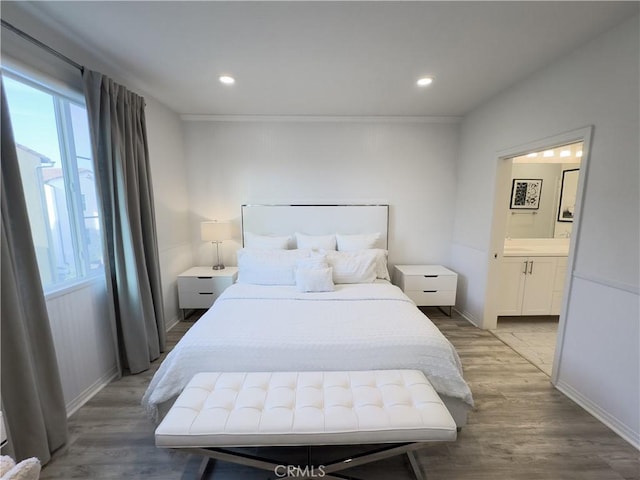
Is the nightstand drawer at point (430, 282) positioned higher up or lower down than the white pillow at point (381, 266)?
lower down

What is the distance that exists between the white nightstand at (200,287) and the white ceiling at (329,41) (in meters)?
1.94

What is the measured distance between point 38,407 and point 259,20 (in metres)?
2.47

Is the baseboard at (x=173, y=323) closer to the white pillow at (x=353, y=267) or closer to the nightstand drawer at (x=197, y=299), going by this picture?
the nightstand drawer at (x=197, y=299)

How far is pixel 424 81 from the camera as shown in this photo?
8.07ft

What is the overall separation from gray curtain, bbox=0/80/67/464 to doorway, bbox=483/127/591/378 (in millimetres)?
3406

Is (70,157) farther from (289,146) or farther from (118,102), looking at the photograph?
(289,146)

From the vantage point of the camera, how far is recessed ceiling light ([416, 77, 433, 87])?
2402mm

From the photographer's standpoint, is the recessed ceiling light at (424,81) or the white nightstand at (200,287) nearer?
the recessed ceiling light at (424,81)

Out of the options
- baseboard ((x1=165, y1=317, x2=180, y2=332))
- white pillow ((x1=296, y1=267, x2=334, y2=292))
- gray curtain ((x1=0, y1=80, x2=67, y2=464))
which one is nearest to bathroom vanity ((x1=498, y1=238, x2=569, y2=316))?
white pillow ((x1=296, y1=267, x2=334, y2=292))

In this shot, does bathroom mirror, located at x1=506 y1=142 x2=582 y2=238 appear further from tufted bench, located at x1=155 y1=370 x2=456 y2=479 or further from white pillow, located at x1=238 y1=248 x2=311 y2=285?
tufted bench, located at x1=155 y1=370 x2=456 y2=479

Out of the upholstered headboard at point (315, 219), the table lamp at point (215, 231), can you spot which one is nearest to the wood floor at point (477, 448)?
the table lamp at point (215, 231)

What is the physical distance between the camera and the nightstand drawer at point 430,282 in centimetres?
336

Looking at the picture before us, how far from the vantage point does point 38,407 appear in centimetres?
146

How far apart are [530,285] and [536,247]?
0.74 metres
